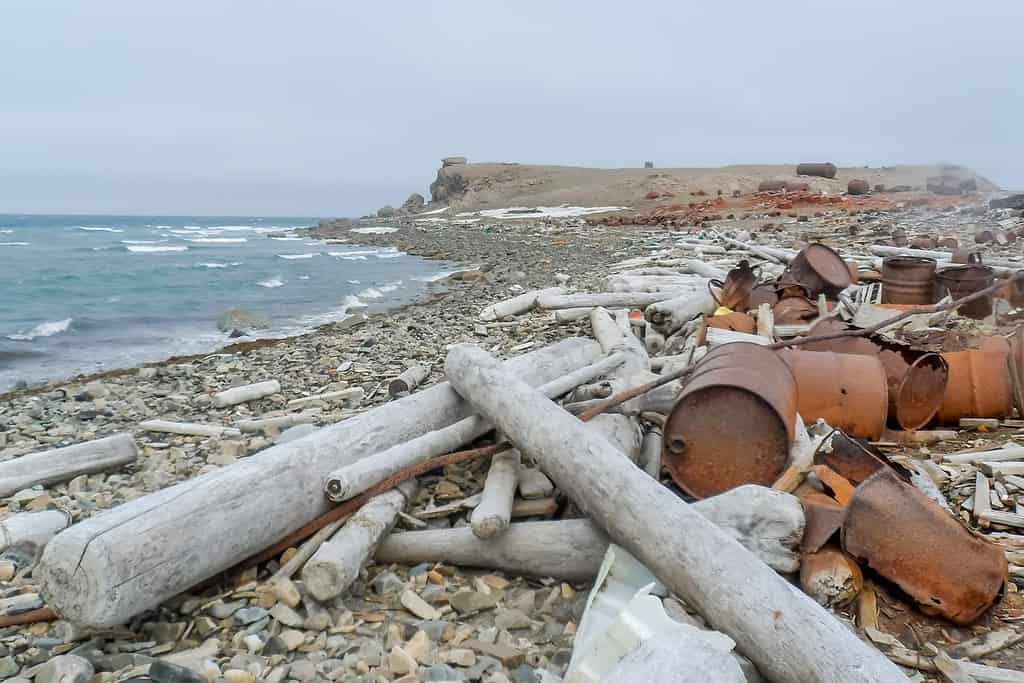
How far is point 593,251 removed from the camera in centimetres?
2002

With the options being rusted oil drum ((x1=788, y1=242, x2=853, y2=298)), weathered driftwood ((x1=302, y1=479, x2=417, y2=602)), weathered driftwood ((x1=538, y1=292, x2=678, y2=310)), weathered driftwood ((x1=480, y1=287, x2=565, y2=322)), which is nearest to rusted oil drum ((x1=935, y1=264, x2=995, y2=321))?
rusted oil drum ((x1=788, y1=242, x2=853, y2=298))

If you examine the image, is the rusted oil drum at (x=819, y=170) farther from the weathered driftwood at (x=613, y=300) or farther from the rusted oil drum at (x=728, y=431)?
the rusted oil drum at (x=728, y=431)

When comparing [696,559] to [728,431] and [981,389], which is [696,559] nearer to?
[728,431]

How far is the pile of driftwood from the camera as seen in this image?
2.36 m

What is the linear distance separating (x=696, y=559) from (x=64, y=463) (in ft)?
13.1

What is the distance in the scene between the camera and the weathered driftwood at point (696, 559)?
221 cm

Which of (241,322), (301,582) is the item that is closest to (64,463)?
(301,582)

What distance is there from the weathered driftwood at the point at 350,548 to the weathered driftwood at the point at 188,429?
263 centimetres

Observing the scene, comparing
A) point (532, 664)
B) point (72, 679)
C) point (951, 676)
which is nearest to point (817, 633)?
point (951, 676)

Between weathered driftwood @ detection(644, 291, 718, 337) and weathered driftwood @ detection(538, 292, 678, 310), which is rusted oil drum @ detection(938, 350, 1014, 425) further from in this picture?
weathered driftwood @ detection(538, 292, 678, 310)

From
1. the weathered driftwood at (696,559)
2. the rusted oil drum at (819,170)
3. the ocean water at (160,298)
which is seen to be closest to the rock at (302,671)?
the weathered driftwood at (696,559)

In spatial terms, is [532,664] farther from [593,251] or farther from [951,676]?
[593,251]

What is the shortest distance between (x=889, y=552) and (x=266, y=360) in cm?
817

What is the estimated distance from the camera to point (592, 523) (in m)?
3.20
